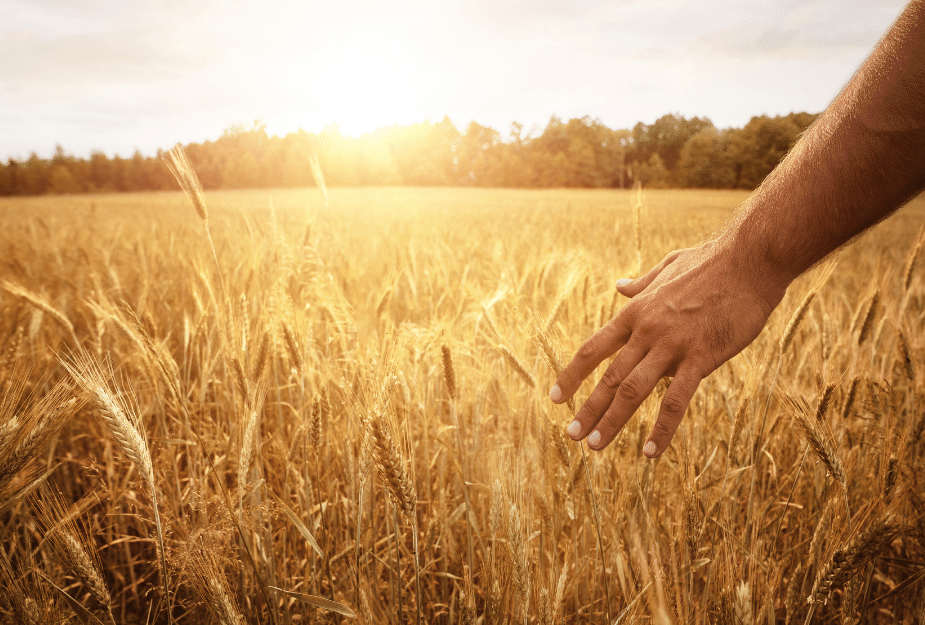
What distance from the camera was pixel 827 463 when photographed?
2.92 ft

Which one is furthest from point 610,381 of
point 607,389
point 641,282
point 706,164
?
point 706,164

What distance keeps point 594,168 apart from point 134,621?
46509 millimetres

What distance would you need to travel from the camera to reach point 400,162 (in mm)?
49875

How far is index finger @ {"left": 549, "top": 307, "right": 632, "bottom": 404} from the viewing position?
0.95 m

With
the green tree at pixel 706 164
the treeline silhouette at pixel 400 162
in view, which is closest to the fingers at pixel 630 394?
the green tree at pixel 706 164

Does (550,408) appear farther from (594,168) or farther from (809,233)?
(594,168)

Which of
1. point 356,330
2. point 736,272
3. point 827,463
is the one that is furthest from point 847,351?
point 356,330

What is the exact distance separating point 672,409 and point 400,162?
52707 millimetres

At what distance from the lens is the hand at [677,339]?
0.87 metres

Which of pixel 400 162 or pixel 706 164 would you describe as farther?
pixel 400 162

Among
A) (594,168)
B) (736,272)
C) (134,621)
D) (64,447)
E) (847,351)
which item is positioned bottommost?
(134,621)

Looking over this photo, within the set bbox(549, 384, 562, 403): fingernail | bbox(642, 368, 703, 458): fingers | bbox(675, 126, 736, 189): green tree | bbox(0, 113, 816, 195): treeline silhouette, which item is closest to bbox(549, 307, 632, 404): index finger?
bbox(549, 384, 562, 403): fingernail

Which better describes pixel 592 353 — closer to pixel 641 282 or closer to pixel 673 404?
pixel 673 404

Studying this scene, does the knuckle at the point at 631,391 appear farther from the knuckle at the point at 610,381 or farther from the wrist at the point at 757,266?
the wrist at the point at 757,266
